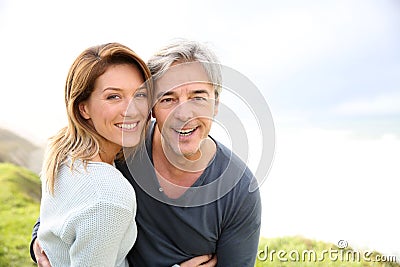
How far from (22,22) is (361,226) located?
172cm

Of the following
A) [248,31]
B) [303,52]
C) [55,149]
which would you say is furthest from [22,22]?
[55,149]

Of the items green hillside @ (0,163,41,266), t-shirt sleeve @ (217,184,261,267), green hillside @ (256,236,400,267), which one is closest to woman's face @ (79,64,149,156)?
t-shirt sleeve @ (217,184,261,267)

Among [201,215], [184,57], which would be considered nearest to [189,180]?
[201,215]

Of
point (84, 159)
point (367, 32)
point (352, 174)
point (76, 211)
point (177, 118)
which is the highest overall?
point (367, 32)

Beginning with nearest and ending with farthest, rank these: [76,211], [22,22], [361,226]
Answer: [76,211] < [361,226] < [22,22]

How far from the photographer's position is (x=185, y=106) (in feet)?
3.65

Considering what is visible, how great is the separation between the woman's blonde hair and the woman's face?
1cm

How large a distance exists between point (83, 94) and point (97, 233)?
0.29 m

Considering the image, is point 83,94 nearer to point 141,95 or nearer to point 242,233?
point 141,95

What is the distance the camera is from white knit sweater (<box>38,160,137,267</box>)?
37.4 inches

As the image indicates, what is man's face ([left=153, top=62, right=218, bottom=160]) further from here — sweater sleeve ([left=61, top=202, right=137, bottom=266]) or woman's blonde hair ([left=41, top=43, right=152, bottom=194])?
sweater sleeve ([left=61, top=202, right=137, bottom=266])

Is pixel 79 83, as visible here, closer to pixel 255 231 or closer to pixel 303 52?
pixel 255 231

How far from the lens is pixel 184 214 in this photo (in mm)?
1200

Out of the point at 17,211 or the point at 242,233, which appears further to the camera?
the point at 17,211
